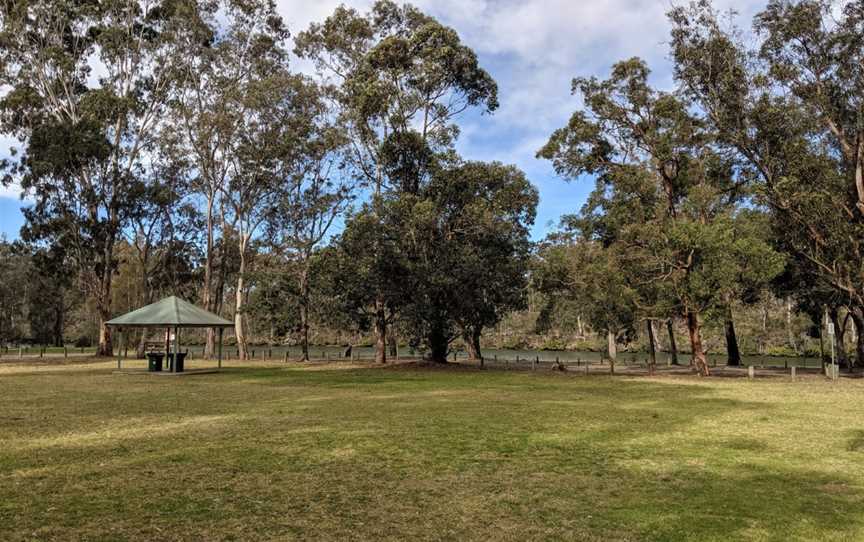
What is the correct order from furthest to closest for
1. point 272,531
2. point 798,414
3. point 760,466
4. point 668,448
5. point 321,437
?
point 798,414
point 321,437
point 668,448
point 760,466
point 272,531

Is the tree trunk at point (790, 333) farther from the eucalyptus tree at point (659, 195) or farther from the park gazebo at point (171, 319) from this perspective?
the park gazebo at point (171, 319)

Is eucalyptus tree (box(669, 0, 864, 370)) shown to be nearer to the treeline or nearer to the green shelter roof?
the treeline

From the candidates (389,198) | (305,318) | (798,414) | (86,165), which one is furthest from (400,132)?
(798,414)

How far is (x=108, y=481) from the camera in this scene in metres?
Answer: 7.45

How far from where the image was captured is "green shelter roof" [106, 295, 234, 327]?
2705cm

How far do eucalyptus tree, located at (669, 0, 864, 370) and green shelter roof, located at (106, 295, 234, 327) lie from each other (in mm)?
25305

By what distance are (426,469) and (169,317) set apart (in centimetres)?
2235

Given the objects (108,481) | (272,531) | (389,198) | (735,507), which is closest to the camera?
(272,531)


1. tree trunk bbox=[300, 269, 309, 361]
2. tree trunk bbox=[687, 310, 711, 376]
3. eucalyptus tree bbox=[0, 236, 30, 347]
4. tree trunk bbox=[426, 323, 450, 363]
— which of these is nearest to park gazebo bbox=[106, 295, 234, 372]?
tree trunk bbox=[426, 323, 450, 363]

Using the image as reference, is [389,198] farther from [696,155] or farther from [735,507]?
[735,507]

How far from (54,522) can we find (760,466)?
337 inches

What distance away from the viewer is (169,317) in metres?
27.5

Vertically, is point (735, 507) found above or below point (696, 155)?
below

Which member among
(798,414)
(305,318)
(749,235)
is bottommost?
(798,414)
